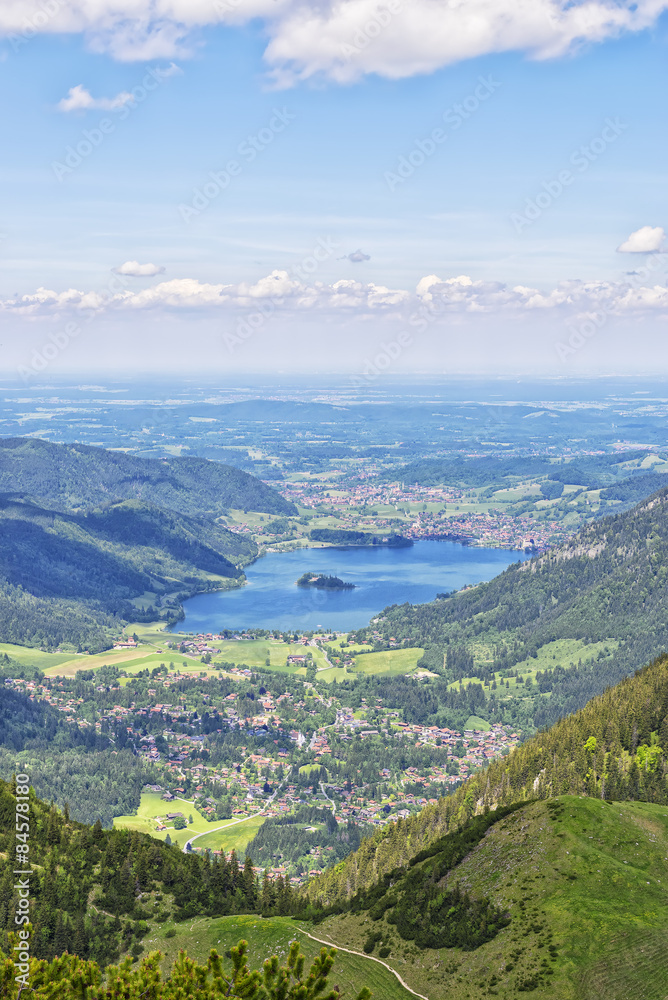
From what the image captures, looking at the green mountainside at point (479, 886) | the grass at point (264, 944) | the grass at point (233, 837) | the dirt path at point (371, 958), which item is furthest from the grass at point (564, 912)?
the grass at point (233, 837)

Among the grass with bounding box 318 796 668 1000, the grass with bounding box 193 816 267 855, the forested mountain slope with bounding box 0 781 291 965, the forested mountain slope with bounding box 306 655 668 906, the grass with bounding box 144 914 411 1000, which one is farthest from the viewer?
the grass with bounding box 193 816 267 855

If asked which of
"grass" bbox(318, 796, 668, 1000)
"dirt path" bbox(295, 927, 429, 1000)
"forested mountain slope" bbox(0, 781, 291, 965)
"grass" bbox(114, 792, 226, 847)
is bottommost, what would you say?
"grass" bbox(114, 792, 226, 847)

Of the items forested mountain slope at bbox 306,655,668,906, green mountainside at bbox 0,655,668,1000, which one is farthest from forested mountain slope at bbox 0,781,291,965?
forested mountain slope at bbox 306,655,668,906

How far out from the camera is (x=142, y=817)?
15800 cm

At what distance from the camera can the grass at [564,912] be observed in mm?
54469

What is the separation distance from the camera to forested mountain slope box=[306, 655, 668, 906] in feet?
314

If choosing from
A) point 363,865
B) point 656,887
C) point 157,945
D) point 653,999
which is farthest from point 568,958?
point 363,865

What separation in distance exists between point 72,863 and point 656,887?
189 feet

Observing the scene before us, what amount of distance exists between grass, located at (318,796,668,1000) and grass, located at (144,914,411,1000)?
2.01 m

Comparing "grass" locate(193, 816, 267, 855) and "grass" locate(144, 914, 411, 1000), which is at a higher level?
"grass" locate(144, 914, 411, 1000)

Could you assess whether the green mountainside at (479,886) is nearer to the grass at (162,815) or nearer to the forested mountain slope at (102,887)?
the forested mountain slope at (102,887)

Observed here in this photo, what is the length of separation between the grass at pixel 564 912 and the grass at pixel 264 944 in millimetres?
2011

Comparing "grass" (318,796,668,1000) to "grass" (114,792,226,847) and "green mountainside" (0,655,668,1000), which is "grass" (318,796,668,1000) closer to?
"green mountainside" (0,655,668,1000)

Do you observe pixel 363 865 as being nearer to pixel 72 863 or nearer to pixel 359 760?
pixel 72 863
